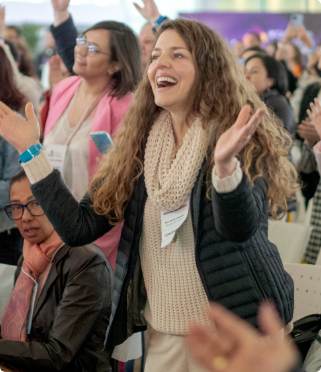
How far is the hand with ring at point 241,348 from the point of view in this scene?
622 mm

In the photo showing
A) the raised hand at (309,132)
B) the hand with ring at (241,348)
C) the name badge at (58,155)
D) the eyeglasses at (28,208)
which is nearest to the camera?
the hand with ring at (241,348)

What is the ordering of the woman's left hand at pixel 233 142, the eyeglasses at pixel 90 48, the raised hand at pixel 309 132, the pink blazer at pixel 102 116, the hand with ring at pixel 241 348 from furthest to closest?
the raised hand at pixel 309 132, the eyeglasses at pixel 90 48, the pink blazer at pixel 102 116, the woman's left hand at pixel 233 142, the hand with ring at pixel 241 348

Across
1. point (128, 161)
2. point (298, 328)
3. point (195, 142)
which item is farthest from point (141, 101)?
point (298, 328)

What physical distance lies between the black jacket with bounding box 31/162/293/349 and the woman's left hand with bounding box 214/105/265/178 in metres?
0.05

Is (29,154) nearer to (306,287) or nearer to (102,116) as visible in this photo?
(102,116)

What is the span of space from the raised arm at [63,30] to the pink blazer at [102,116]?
24cm

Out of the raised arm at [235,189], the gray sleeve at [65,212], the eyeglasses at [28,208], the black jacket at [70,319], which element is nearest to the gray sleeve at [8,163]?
the eyeglasses at [28,208]

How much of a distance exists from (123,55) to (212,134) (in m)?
1.14

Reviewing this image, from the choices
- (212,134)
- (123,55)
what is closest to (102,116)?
(123,55)

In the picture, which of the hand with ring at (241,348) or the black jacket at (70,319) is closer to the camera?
the hand with ring at (241,348)

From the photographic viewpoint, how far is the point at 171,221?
1.35 m

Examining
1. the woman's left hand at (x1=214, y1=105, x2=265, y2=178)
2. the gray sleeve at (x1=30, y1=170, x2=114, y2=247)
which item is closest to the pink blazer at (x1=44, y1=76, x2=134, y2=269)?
the gray sleeve at (x1=30, y1=170, x2=114, y2=247)

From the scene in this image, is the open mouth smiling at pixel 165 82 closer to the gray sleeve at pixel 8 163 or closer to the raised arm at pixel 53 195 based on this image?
the raised arm at pixel 53 195

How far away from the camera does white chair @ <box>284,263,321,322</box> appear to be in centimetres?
190
